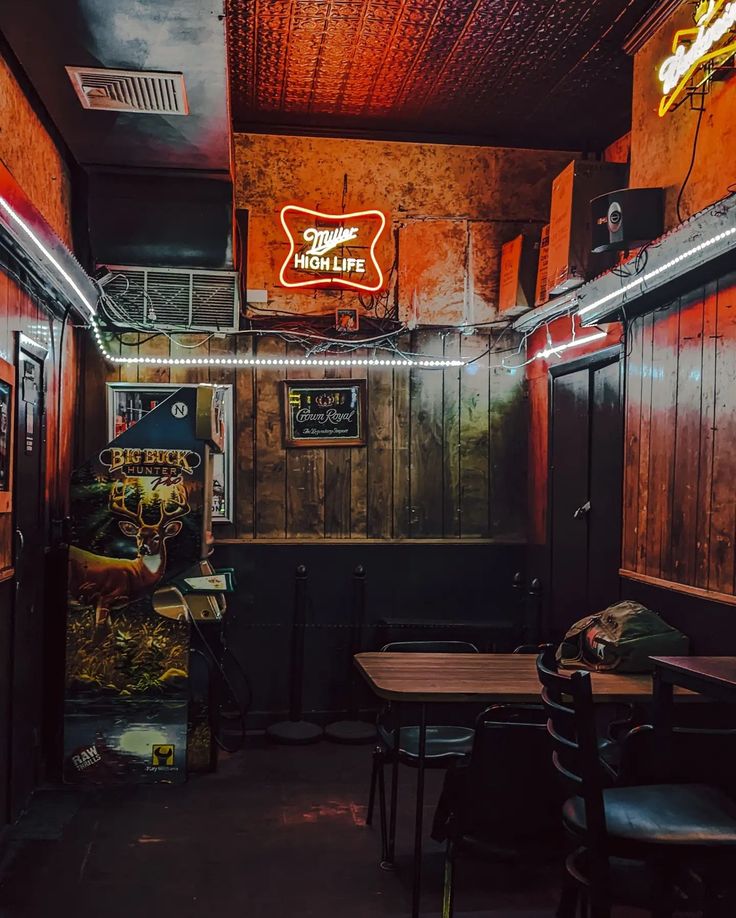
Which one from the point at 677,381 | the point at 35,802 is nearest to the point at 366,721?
the point at 35,802

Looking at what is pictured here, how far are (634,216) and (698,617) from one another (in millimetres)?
2037

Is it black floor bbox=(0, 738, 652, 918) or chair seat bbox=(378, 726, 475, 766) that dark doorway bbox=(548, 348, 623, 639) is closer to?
chair seat bbox=(378, 726, 475, 766)

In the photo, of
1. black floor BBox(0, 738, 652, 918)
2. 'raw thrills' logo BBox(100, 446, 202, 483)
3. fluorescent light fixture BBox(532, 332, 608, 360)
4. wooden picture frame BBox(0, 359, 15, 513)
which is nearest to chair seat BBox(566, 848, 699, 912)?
black floor BBox(0, 738, 652, 918)

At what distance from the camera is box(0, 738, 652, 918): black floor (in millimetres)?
3500

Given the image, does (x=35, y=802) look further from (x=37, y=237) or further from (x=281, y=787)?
(x=37, y=237)

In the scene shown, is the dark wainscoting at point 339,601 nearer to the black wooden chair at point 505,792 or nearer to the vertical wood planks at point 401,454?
the vertical wood planks at point 401,454

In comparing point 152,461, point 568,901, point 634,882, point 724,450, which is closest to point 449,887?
point 568,901

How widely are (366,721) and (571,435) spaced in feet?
8.11

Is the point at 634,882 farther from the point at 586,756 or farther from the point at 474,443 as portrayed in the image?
the point at 474,443

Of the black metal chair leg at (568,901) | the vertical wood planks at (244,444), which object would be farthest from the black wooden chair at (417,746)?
the vertical wood planks at (244,444)

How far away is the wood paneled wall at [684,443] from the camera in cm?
388

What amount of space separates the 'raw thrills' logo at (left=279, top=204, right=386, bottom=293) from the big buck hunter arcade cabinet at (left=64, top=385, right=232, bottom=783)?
167cm

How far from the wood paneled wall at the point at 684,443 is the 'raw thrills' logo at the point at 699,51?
94cm

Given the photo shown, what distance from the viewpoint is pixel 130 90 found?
4332mm
